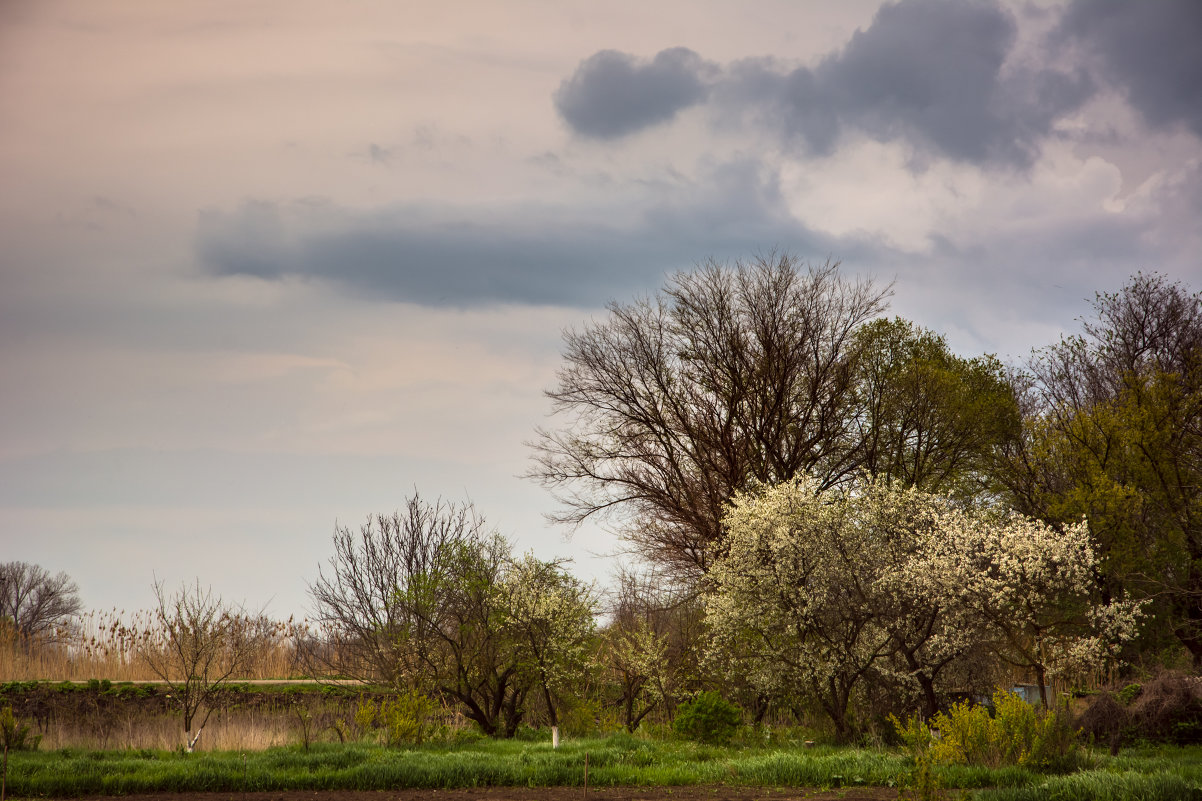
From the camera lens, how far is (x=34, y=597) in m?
44.8

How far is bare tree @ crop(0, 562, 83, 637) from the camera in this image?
42625 mm

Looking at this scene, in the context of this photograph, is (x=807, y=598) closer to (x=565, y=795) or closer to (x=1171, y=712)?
(x=1171, y=712)

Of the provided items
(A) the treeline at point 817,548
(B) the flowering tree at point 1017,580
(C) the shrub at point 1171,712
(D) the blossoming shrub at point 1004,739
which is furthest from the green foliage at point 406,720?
(C) the shrub at point 1171,712

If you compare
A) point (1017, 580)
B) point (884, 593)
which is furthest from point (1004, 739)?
point (884, 593)

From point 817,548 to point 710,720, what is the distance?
3.82 metres

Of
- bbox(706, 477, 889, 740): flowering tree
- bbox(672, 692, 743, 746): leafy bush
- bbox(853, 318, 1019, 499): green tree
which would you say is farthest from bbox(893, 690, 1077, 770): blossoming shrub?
bbox(853, 318, 1019, 499): green tree

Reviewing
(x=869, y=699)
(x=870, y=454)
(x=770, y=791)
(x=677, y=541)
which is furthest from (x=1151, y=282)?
(x=770, y=791)

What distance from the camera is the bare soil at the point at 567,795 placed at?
10.8m

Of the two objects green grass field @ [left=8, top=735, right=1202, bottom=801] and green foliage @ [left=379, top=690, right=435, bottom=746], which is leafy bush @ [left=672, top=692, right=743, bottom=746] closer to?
green grass field @ [left=8, top=735, right=1202, bottom=801]

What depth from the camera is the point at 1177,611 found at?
826 inches

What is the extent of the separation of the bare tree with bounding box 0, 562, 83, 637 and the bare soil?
37.9 meters

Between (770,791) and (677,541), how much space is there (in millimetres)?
14737

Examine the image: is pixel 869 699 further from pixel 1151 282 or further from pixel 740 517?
pixel 1151 282

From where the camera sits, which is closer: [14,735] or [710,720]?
[14,735]
